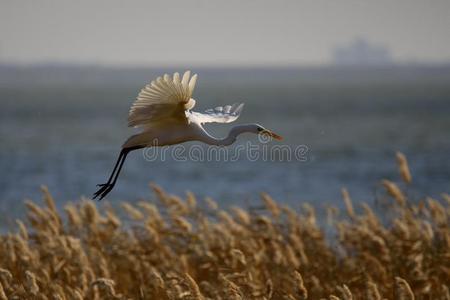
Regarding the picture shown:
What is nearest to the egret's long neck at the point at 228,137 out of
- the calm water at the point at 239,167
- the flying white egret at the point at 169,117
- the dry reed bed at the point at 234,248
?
the flying white egret at the point at 169,117

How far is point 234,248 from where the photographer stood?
10078 mm

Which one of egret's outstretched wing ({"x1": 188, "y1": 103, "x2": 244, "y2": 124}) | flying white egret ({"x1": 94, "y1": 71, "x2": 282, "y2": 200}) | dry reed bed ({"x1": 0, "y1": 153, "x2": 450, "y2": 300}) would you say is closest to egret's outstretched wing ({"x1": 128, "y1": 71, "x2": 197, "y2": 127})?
flying white egret ({"x1": 94, "y1": 71, "x2": 282, "y2": 200})

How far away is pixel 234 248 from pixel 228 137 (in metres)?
2.17

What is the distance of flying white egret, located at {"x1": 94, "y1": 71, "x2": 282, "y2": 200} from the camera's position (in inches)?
302

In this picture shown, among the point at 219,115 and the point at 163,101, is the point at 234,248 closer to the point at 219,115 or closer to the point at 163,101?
the point at 219,115

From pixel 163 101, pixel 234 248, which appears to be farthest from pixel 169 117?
pixel 234 248

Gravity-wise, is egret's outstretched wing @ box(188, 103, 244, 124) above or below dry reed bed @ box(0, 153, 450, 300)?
above

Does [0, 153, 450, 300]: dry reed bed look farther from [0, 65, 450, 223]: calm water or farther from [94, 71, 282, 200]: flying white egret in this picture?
[0, 65, 450, 223]: calm water

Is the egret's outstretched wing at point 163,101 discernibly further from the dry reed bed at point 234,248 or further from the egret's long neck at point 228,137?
the dry reed bed at point 234,248

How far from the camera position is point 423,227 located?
10648mm

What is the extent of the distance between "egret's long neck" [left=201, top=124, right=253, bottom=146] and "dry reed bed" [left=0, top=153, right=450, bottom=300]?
1.42 metres

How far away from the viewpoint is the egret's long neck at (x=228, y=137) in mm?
8242

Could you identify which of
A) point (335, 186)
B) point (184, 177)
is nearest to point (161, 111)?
point (335, 186)

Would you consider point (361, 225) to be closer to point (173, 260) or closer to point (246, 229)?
point (246, 229)
